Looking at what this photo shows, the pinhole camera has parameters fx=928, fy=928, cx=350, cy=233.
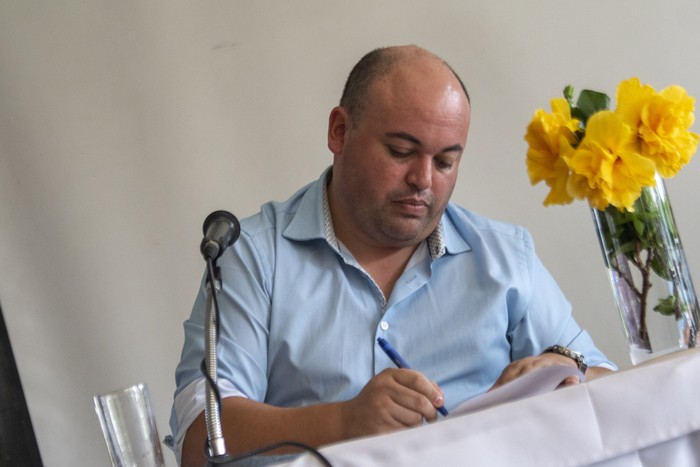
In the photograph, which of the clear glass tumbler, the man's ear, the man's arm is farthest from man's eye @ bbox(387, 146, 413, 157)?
the clear glass tumbler

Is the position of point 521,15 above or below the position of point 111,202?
above

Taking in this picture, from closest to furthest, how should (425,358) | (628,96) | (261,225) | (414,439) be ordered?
(414,439), (628,96), (425,358), (261,225)

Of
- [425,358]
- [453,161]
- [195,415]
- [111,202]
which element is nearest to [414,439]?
[195,415]

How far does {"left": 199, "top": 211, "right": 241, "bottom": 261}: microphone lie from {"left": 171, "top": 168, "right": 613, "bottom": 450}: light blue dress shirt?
0.50 metres

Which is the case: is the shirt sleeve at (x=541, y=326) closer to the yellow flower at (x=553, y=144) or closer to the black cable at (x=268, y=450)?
the yellow flower at (x=553, y=144)

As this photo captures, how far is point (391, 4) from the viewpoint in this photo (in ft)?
8.07

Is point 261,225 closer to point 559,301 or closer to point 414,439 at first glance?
point 559,301

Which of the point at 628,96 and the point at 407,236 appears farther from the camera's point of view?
the point at 407,236

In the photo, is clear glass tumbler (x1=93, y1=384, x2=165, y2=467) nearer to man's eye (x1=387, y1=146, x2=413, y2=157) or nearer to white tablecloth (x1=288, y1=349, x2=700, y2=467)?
white tablecloth (x1=288, y1=349, x2=700, y2=467)

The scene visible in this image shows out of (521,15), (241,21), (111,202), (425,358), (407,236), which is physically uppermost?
(241,21)

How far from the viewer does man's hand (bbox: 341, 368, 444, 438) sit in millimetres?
1225

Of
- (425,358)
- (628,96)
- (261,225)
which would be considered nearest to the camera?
(628,96)

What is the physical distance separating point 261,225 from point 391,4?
0.90m

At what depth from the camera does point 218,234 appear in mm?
1157
